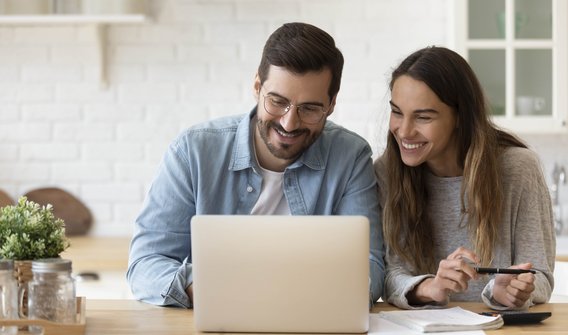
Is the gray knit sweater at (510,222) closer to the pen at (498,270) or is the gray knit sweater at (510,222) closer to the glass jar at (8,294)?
the pen at (498,270)

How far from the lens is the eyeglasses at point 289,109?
2469 mm

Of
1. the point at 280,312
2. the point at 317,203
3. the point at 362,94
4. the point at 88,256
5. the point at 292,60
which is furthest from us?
the point at 362,94

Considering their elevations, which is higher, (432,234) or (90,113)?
(90,113)

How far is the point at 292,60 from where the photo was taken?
8.09 feet

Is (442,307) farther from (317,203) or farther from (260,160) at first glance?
(260,160)

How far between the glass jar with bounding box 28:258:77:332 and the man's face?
0.72 meters

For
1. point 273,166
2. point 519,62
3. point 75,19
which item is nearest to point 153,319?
point 273,166

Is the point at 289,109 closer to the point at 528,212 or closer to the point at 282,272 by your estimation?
the point at 282,272

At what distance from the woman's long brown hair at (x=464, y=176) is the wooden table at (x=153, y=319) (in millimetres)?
244

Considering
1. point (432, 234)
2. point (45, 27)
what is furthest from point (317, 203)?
point (45, 27)

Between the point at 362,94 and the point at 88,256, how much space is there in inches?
53.5

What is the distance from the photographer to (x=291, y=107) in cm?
246

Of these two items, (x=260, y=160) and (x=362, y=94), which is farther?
(x=362, y=94)

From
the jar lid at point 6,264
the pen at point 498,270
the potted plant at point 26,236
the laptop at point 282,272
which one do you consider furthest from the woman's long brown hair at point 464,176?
the jar lid at point 6,264
